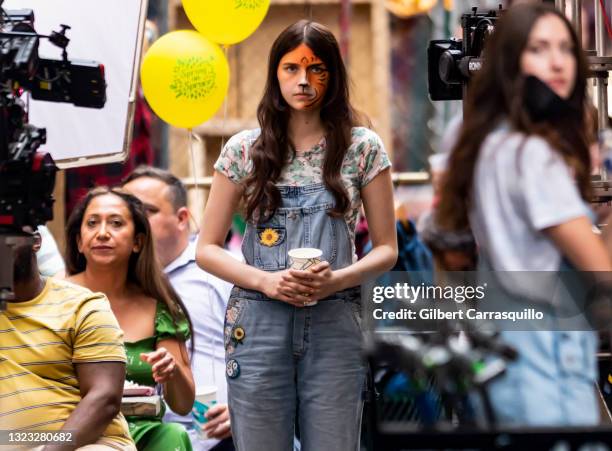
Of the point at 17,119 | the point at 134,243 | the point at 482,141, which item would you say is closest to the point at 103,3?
the point at 134,243

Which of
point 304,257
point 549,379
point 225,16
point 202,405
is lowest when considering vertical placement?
point 202,405

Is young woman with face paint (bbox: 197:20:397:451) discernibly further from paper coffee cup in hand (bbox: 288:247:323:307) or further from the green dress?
the green dress

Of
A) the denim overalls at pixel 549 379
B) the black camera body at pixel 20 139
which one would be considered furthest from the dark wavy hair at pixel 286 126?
the denim overalls at pixel 549 379

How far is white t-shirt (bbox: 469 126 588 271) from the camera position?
2223 mm

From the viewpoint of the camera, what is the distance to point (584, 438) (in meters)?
2.43

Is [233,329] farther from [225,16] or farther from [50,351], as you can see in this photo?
[225,16]

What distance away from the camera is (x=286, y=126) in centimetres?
337

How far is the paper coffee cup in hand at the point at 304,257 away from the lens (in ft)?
10.3

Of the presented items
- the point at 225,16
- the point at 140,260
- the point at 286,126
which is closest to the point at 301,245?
the point at 286,126

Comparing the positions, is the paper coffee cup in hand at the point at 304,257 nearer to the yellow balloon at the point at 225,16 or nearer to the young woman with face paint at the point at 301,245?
the young woman with face paint at the point at 301,245

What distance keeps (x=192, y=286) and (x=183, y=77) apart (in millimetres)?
787

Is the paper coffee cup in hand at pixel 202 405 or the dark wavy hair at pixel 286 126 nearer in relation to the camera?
the dark wavy hair at pixel 286 126

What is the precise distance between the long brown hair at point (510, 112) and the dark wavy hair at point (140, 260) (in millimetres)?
2095

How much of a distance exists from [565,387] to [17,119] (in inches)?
58.3
